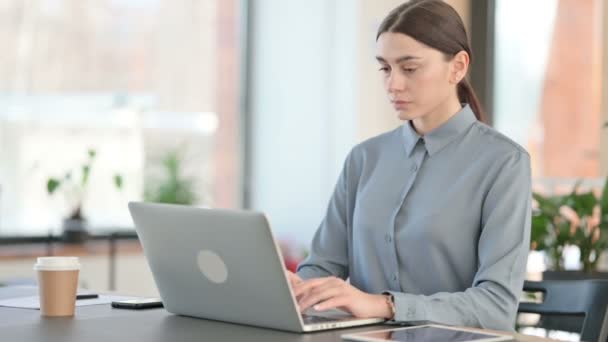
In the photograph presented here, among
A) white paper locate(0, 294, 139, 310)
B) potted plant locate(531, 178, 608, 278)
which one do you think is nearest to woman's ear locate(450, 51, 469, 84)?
white paper locate(0, 294, 139, 310)

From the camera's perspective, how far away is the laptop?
74.4 inches

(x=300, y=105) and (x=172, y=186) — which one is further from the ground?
(x=300, y=105)

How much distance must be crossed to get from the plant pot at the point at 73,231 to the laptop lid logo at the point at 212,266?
3168 millimetres

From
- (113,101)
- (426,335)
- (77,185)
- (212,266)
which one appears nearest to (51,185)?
(77,185)

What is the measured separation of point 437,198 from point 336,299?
1.57ft

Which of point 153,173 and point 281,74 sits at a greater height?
point 281,74

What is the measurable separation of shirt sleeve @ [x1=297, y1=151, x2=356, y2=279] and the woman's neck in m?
0.22

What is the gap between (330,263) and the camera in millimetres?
2607

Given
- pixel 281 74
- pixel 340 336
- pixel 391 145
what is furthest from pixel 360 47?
pixel 340 336

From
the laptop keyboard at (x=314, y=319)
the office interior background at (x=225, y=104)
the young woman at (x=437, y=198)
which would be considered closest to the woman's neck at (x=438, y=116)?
the young woman at (x=437, y=198)

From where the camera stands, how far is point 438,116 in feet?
8.18

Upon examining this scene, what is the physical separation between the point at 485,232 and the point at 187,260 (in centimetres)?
63

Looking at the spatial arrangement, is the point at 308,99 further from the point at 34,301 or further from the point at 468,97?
the point at 34,301

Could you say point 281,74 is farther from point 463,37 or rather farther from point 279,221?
point 463,37
